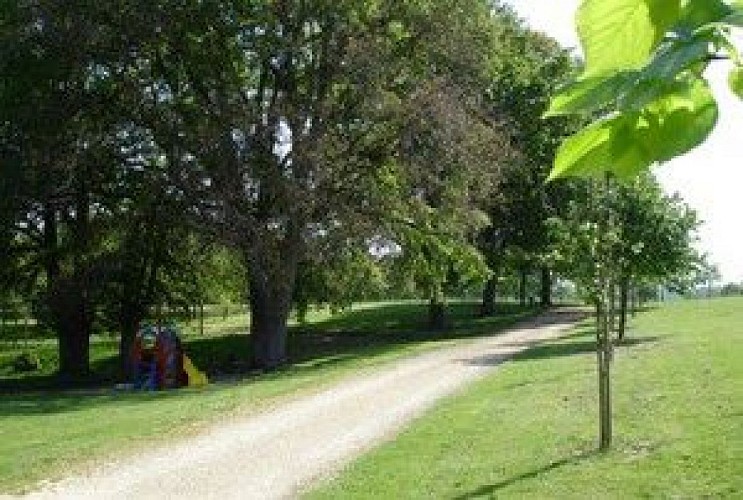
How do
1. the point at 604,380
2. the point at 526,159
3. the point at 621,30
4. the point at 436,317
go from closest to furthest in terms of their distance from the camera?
the point at 621,30 → the point at 604,380 → the point at 526,159 → the point at 436,317

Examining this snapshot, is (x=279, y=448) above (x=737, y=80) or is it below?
below

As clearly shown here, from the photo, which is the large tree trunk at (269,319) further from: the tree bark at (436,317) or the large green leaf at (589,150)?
the large green leaf at (589,150)

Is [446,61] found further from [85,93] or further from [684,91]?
[684,91]

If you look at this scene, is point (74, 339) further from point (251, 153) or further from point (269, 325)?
point (251, 153)

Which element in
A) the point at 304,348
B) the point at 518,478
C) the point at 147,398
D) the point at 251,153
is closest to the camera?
the point at 518,478

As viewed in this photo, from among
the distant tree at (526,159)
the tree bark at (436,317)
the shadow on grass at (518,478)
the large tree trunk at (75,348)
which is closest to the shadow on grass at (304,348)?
the tree bark at (436,317)

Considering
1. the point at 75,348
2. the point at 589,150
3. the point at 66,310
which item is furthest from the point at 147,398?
the point at 589,150

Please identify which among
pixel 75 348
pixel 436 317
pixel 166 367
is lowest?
pixel 166 367

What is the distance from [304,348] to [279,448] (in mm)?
23708

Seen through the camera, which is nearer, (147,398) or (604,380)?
(604,380)

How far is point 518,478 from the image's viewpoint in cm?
1152

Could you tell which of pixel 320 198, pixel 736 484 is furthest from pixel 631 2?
pixel 320 198

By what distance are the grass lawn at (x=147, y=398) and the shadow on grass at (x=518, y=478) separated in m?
5.57

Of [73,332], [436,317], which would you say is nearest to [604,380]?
[73,332]
